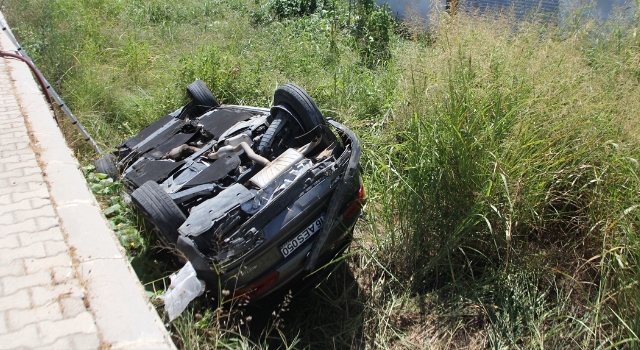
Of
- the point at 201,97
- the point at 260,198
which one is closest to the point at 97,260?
the point at 260,198

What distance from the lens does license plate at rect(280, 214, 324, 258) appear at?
3.13 meters

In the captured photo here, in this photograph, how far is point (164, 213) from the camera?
3.27 m

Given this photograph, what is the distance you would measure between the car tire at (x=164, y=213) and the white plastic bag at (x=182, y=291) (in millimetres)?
350

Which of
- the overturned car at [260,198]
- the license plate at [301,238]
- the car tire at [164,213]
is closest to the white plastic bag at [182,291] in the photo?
the overturned car at [260,198]

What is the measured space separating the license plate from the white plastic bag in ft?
1.84

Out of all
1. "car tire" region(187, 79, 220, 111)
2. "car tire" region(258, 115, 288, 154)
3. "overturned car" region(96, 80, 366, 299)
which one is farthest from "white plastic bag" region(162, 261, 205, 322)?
"car tire" region(187, 79, 220, 111)

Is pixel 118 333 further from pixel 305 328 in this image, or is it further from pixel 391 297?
pixel 391 297

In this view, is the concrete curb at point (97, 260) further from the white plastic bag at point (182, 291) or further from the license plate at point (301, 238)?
the license plate at point (301, 238)

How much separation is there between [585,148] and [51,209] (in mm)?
3871

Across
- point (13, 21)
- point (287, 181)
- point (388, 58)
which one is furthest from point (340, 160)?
point (13, 21)

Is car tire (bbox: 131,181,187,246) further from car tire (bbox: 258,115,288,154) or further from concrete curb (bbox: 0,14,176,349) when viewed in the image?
car tire (bbox: 258,115,288,154)

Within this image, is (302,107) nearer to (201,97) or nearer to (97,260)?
(201,97)

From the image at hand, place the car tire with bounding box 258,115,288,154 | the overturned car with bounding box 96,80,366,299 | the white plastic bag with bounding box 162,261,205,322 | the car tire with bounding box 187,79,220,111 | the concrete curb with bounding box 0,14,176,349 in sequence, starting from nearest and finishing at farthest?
the concrete curb with bounding box 0,14,176,349 < the white plastic bag with bounding box 162,261,205,322 < the overturned car with bounding box 96,80,366,299 < the car tire with bounding box 258,115,288,154 < the car tire with bounding box 187,79,220,111

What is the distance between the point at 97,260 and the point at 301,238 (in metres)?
1.31
